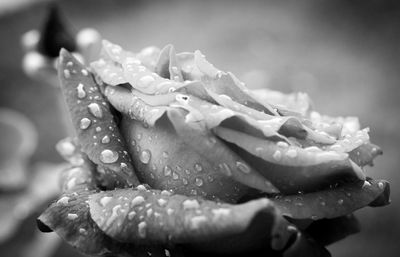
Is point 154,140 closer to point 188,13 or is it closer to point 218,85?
point 218,85

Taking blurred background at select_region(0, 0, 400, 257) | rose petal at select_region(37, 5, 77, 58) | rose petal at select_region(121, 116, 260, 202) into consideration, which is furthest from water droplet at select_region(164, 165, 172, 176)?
blurred background at select_region(0, 0, 400, 257)

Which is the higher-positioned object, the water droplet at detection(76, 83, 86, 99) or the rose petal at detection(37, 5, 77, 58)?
the rose petal at detection(37, 5, 77, 58)

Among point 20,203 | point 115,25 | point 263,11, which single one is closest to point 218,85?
point 20,203

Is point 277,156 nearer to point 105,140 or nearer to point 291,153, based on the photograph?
point 291,153

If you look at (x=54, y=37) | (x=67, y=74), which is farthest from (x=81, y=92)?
(x=54, y=37)

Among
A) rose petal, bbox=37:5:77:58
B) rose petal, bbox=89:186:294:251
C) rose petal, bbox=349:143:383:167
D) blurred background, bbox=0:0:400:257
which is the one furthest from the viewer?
blurred background, bbox=0:0:400:257

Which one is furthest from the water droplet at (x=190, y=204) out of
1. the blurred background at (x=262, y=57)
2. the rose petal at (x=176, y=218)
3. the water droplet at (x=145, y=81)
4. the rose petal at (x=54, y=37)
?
the blurred background at (x=262, y=57)

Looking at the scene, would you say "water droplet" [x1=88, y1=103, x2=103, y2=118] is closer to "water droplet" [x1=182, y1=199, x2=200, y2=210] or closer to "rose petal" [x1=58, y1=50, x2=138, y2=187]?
"rose petal" [x1=58, y1=50, x2=138, y2=187]

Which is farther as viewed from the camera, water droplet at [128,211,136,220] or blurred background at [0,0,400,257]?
blurred background at [0,0,400,257]
